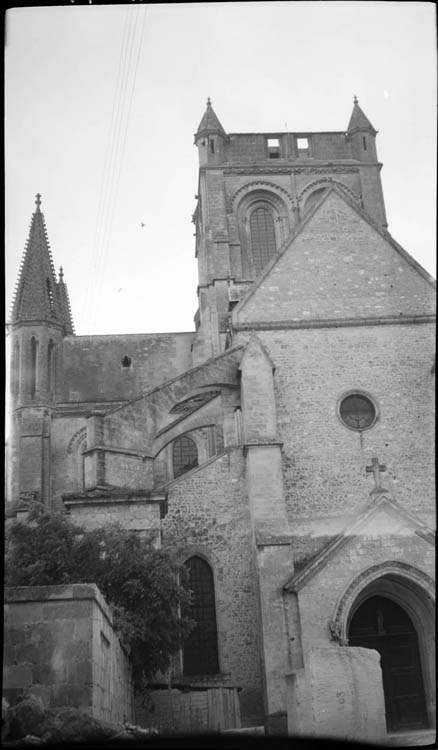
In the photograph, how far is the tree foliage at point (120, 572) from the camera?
15.2 metres

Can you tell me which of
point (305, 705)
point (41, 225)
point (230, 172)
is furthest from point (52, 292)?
point (305, 705)

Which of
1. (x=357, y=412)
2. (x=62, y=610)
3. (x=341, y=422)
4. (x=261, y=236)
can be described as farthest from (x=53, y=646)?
(x=261, y=236)

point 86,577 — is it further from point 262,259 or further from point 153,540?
point 262,259

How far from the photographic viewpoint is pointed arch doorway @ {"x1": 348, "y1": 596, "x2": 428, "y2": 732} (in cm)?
1861

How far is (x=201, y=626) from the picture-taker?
797 inches

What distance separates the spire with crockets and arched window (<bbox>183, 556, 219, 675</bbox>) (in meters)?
16.4

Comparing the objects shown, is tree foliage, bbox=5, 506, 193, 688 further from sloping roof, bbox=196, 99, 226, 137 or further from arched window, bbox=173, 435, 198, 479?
sloping roof, bbox=196, 99, 226, 137

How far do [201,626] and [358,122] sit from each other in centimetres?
2639

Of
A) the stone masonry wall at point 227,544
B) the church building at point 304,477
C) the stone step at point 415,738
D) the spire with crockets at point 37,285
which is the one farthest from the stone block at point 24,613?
the spire with crockets at point 37,285

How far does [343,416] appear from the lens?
21094 mm

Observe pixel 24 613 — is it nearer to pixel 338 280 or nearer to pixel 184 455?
pixel 338 280

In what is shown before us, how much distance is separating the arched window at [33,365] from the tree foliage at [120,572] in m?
17.3

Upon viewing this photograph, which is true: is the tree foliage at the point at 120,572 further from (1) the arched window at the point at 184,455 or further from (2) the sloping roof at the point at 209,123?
(2) the sloping roof at the point at 209,123

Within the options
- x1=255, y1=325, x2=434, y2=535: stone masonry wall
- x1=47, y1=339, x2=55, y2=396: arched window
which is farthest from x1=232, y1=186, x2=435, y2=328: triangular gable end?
x1=47, y1=339, x2=55, y2=396: arched window
